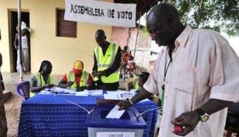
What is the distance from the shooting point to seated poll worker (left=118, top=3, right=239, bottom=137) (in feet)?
3.42

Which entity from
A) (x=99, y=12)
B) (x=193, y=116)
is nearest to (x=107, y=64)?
(x=99, y=12)

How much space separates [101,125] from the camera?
64.7 inches

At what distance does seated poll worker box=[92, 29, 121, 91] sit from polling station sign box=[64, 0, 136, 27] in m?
2.42

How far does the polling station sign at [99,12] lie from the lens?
5.98m

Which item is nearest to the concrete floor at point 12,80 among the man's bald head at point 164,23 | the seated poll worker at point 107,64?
the seated poll worker at point 107,64

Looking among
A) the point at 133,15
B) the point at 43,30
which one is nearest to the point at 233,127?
the point at 133,15

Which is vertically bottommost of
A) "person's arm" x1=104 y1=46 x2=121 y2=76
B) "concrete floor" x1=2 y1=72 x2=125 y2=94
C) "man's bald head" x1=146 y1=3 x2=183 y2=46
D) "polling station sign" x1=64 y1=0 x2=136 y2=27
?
"concrete floor" x1=2 y1=72 x2=125 y2=94

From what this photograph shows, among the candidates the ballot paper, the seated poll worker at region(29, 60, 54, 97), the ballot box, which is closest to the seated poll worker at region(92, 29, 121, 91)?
the seated poll worker at region(29, 60, 54, 97)

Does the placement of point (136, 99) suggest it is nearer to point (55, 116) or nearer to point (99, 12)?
point (55, 116)

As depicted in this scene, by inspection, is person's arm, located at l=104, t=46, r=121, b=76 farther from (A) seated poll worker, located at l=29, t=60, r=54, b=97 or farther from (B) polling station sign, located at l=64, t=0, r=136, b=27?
(B) polling station sign, located at l=64, t=0, r=136, b=27

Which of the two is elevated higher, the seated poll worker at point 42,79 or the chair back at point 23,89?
the seated poll worker at point 42,79

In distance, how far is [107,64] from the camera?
3883 mm

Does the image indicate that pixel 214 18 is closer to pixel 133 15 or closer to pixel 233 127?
pixel 133 15

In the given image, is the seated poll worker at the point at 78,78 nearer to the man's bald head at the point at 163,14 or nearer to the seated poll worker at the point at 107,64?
the seated poll worker at the point at 107,64
